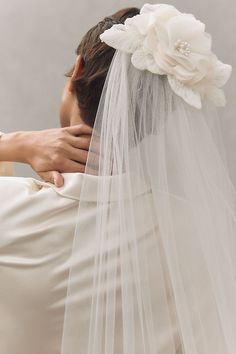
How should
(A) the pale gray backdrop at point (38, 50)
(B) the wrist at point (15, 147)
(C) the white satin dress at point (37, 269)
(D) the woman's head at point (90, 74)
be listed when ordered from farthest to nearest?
(A) the pale gray backdrop at point (38, 50)
(B) the wrist at point (15, 147)
(D) the woman's head at point (90, 74)
(C) the white satin dress at point (37, 269)

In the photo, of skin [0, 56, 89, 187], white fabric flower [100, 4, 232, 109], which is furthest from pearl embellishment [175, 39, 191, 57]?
skin [0, 56, 89, 187]

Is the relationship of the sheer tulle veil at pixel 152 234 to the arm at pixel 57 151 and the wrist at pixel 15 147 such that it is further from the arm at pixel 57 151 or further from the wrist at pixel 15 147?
the wrist at pixel 15 147

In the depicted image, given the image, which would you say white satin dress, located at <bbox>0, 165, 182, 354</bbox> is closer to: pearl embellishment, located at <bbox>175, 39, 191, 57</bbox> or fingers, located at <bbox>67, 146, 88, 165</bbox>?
fingers, located at <bbox>67, 146, 88, 165</bbox>

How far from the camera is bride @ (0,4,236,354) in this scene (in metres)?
0.70

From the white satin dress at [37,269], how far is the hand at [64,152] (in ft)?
0.28

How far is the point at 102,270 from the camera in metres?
0.72

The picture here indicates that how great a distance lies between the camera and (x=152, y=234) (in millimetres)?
757

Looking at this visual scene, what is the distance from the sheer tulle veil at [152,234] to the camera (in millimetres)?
719

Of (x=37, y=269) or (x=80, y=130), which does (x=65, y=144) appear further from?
(x=37, y=269)

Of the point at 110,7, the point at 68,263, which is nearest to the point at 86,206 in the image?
the point at 68,263

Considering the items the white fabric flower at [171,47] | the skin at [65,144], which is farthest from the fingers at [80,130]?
the white fabric flower at [171,47]

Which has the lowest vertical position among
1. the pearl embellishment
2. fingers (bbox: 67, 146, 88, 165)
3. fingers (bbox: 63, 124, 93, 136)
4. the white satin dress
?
the white satin dress

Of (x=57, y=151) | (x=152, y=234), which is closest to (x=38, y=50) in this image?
(x=57, y=151)

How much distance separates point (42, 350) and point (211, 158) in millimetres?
345
